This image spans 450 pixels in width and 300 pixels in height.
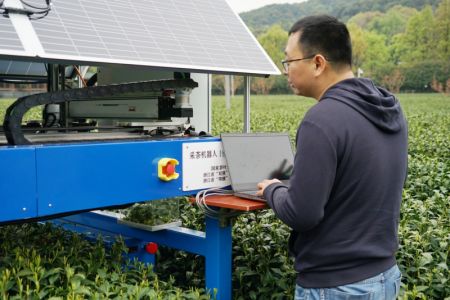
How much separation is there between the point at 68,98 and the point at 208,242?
122 centimetres

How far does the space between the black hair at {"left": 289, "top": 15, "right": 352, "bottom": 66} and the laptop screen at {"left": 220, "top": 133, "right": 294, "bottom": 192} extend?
1.12m

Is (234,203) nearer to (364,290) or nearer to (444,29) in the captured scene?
(364,290)

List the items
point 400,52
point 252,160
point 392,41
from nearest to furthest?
point 252,160, point 400,52, point 392,41

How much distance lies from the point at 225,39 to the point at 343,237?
200 centimetres

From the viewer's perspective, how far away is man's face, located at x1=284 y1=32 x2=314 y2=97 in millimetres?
2195

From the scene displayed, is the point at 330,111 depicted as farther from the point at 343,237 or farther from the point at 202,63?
the point at 202,63

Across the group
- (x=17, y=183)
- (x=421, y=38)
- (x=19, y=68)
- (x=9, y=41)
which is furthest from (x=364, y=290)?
(x=421, y=38)

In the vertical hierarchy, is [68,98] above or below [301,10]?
below

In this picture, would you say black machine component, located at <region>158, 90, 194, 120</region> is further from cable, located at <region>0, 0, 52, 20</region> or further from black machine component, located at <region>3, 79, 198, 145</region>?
cable, located at <region>0, 0, 52, 20</region>

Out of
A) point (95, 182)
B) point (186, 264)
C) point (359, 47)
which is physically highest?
point (359, 47)

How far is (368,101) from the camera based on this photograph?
212 centimetres

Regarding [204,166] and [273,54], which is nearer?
[204,166]

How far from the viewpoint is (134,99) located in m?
3.82

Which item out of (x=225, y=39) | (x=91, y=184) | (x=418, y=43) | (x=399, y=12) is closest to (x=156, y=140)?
(x=91, y=184)
